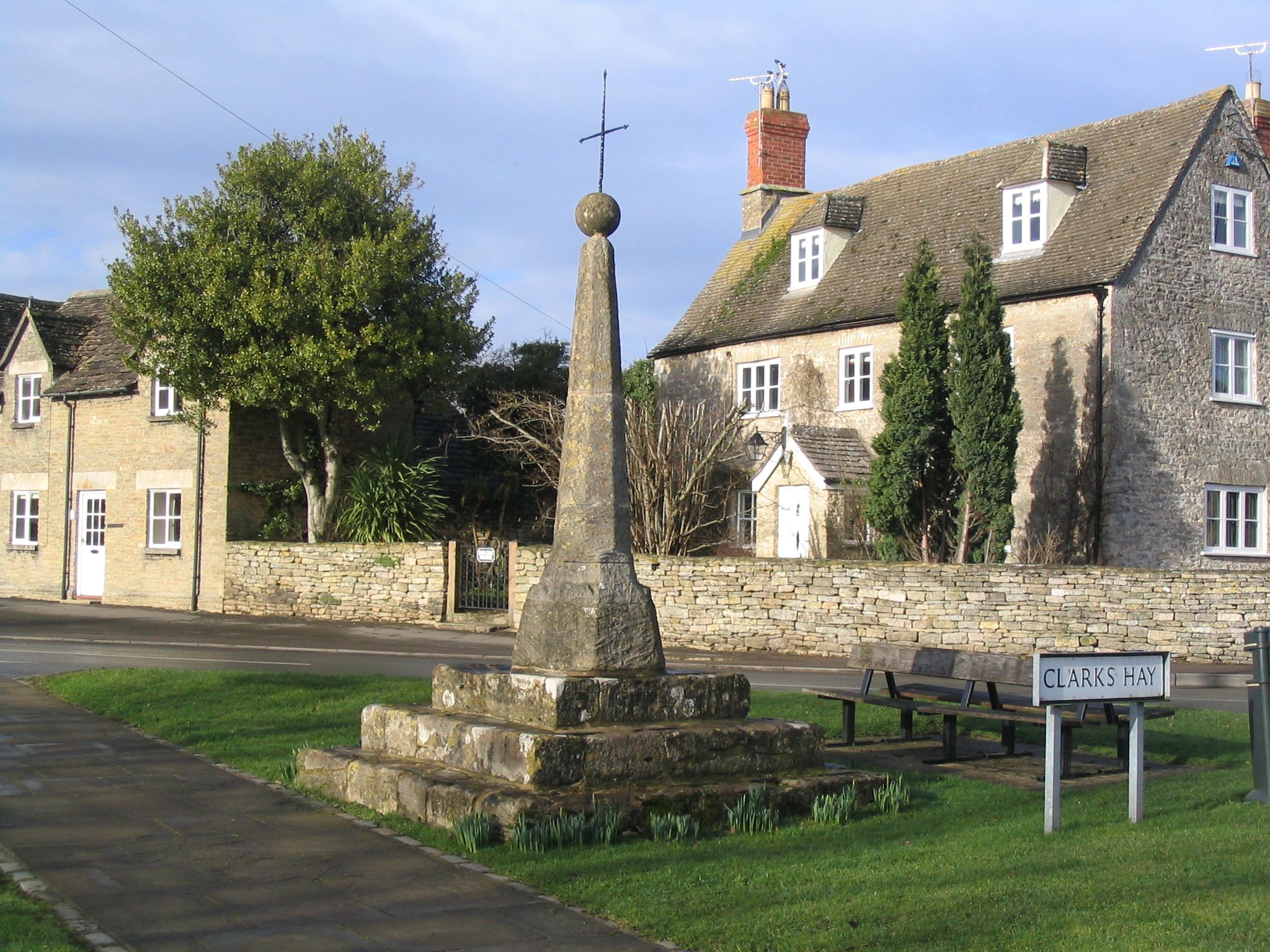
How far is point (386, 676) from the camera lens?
1574cm

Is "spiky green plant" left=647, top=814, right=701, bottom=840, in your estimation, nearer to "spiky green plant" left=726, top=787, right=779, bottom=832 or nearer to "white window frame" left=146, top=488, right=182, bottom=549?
"spiky green plant" left=726, top=787, right=779, bottom=832

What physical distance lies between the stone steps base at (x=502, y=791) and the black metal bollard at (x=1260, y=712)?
2.55m

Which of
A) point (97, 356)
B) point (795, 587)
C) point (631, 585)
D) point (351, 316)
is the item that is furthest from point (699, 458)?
point (631, 585)

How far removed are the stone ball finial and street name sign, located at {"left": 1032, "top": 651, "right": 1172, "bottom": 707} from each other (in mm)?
4019

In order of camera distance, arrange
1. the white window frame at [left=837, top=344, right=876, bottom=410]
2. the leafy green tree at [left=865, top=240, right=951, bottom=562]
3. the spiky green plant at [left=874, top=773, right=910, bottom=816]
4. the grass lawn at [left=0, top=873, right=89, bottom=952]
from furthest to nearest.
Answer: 1. the white window frame at [left=837, top=344, right=876, bottom=410]
2. the leafy green tree at [left=865, top=240, right=951, bottom=562]
3. the spiky green plant at [left=874, top=773, right=910, bottom=816]
4. the grass lawn at [left=0, top=873, right=89, bottom=952]

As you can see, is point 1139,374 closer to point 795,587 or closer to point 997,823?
point 795,587

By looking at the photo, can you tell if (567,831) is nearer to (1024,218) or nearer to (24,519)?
(1024,218)

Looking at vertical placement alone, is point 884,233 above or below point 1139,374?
above

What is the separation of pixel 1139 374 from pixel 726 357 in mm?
10177

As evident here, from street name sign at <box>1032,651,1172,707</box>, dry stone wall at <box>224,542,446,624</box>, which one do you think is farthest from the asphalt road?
street name sign at <box>1032,651,1172,707</box>

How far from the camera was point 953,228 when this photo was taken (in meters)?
29.3

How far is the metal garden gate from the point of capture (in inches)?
985

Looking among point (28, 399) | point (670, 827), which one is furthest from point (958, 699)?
point (28, 399)

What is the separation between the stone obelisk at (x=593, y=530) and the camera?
8.57 meters
